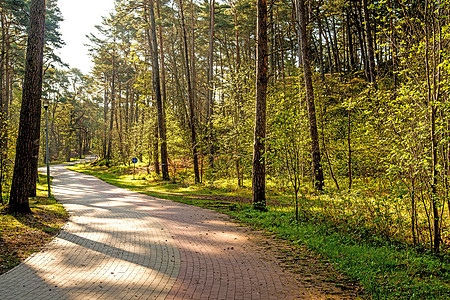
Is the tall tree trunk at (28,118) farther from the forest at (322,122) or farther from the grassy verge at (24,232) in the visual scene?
the forest at (322,122)

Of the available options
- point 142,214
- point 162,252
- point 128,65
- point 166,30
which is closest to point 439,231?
point 162,252

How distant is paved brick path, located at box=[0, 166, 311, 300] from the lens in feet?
14.6

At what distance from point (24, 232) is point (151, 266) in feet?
15.5

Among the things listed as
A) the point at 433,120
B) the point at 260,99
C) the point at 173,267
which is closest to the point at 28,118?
the point at 173,267

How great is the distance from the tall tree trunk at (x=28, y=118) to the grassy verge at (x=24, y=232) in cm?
63

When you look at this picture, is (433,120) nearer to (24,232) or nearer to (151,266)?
(151,266)

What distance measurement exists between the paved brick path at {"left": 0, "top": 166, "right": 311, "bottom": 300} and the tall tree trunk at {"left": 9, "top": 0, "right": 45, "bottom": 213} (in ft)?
7.43

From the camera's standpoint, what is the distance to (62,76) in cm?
5781

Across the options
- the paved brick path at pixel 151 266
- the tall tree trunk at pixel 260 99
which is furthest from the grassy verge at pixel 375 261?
the tall tree trunk at pixel 260 99

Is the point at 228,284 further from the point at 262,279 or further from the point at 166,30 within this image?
the point at 166,30

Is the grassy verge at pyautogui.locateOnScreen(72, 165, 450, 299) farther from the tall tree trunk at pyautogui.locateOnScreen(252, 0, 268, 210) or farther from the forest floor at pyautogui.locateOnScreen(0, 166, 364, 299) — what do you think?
the tall tree trunk at pyautogui.locateOnScreen(252, 0, 268, 210)

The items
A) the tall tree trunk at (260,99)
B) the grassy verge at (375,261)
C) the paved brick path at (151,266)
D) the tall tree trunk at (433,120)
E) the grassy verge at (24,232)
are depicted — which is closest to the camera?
the grassy verge at (375,261)

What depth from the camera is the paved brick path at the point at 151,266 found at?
446cm

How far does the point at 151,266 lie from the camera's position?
5.56 meters
